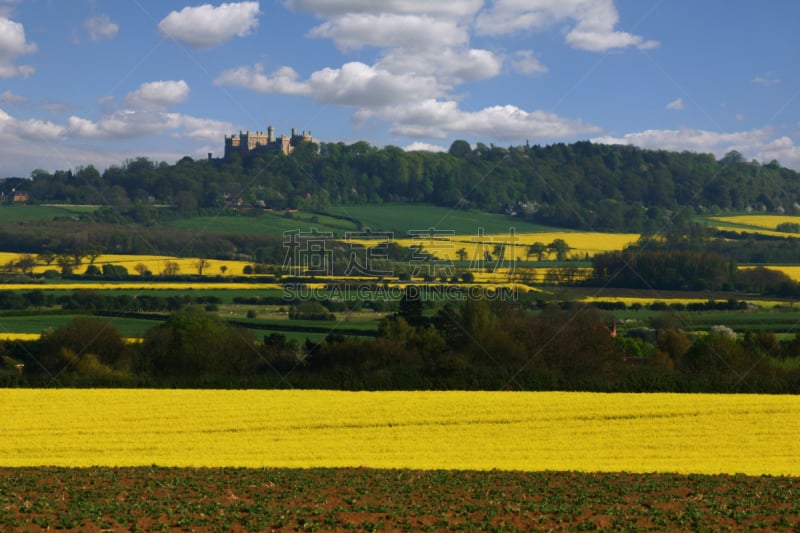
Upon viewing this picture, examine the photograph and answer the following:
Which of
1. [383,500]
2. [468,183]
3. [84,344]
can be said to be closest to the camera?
[383,500]

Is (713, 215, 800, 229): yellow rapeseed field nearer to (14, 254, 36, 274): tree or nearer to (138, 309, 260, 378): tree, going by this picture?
(14, 254, 36, 274): tree

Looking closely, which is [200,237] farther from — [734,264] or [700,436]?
[700,436]

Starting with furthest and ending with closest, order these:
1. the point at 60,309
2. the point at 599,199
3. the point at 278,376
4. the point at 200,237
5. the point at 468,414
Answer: the point at 599,199, the point at 200,237, the point at 60,309, the point at 278,376, the point at 468,414

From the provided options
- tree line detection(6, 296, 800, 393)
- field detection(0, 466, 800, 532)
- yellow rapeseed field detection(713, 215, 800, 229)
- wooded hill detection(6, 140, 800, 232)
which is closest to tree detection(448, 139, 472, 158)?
wooded hill detection(6, 140, 800, 232)

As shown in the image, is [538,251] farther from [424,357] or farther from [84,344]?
[84,344]

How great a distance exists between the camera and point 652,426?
24.3 m

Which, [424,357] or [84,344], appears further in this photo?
[424,357]

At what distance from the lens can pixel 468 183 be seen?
425ft

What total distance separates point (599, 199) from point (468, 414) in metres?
98.1

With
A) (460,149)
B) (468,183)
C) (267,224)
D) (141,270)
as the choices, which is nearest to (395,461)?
(141,270)

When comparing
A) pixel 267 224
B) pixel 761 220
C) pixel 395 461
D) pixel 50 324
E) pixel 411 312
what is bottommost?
pixel 50 324

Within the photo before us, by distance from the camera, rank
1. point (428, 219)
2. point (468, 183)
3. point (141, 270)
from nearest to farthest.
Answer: point (141, 270) → point (428, 219) → point (468, 183)

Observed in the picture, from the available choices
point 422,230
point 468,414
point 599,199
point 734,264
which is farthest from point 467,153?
point 468,414

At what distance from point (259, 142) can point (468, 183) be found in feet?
163
